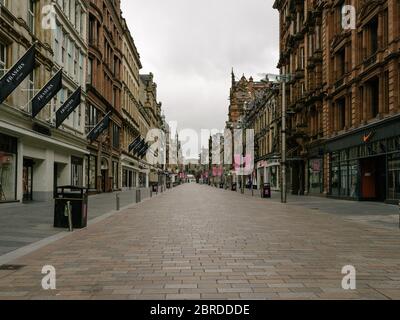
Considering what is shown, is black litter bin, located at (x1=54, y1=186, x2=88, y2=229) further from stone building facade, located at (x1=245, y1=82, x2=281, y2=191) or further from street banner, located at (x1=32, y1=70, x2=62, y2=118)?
stone building facade, located at (x1=245, y1=82, x2=281, y2=191)

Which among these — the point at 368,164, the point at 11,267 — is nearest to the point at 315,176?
the point at 368,164

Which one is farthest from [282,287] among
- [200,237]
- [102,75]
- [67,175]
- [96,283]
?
[102,75]

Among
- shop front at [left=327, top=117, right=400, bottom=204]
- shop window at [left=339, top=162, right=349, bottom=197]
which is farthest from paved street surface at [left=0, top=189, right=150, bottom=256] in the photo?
shop window at [left=339, top=162, right=349, bottom=197]

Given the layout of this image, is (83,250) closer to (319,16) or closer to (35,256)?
(35,256)

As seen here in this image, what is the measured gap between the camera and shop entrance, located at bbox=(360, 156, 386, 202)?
29.8m

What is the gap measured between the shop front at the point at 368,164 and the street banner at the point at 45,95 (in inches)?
704

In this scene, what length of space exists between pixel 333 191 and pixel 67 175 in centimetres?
1998

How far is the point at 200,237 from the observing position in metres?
11.9

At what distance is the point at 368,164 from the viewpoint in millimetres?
30000

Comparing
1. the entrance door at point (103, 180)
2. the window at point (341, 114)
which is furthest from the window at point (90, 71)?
the window at point (341, 114)

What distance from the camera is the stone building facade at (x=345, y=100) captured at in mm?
25781

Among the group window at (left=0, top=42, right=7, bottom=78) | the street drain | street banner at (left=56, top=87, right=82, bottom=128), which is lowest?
the street drain

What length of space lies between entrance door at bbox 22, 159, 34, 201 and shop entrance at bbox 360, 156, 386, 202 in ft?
68.3

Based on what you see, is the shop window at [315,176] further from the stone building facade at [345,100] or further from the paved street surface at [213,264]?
the paved street surface at [213,264]
